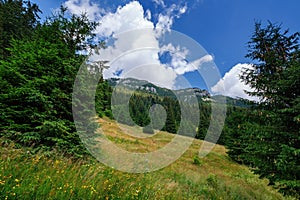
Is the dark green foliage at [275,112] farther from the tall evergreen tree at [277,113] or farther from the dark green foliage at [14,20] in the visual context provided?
the dark green foliage at [14,20]

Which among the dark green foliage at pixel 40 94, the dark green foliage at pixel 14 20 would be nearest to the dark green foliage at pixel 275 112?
the dark green foliage at pixel 40 94

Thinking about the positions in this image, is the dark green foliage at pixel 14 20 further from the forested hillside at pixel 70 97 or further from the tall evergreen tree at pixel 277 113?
the tall evergreen tree at pixel 277 113

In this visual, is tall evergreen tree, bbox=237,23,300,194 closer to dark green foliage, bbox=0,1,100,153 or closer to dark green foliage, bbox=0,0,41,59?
dark green foliage, bbox=0,1,100,153

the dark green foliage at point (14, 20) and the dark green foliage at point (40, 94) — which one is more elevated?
the dark green foliage at point (14, 20)

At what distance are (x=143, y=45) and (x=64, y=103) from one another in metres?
5.11

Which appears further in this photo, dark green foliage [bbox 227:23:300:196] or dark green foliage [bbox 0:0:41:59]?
dark green foliage [bbox 0:0:41:59]

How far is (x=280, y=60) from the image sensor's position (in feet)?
26.7

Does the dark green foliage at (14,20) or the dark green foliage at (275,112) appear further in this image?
the dark green foliage at (14,20)

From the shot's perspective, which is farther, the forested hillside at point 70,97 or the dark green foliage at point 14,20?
the dark green foliage at point 14,20

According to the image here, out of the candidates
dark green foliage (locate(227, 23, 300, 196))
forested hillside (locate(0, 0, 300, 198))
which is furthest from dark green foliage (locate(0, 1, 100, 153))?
dark green foliage (locate(227, 23, 300, 196))

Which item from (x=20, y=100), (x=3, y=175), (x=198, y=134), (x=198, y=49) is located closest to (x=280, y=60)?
(x=198, y=49)

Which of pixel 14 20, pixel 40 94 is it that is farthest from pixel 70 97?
pixel 14 20

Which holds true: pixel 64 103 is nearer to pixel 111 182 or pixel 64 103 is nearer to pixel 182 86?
pixel 111 182

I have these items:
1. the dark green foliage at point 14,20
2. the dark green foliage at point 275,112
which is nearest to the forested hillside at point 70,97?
the dark green foliage at point 275,112
